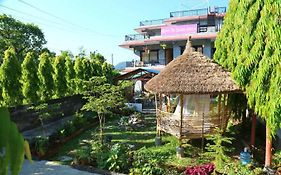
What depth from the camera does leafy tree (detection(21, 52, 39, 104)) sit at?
16688mm

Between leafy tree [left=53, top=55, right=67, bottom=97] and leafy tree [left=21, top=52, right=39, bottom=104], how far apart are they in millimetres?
3287

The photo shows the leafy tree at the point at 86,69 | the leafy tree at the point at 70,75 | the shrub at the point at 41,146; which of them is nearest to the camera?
the shrub at the point at 41,146

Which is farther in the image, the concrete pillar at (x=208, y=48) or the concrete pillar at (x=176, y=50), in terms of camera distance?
the concrete pillar at (x=176, y=50)

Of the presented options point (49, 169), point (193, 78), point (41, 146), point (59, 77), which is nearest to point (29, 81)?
point (59, 77)

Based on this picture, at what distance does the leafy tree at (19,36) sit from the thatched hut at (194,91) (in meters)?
26.1

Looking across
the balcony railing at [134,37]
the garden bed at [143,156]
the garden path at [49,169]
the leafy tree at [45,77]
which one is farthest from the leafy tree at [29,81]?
the balcony railing at [134,37]

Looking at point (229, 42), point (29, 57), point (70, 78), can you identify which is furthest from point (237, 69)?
point (70, 78)

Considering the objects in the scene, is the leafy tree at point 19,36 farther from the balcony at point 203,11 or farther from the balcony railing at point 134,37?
the balcony at point 203,11

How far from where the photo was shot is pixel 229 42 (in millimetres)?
13688

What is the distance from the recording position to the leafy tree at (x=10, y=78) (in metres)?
15.3

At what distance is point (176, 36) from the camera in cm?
3180

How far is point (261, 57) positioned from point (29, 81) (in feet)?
39.4

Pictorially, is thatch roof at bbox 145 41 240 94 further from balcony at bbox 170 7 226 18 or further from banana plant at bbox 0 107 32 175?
balcony at bbox 170 7 226 18

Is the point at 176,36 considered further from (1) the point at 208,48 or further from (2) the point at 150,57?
(2) the point at 150,57
